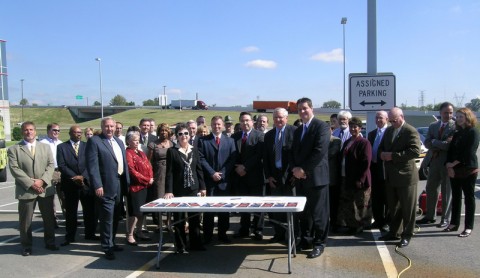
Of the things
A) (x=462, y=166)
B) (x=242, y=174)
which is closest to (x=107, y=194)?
(x=242, y=174)

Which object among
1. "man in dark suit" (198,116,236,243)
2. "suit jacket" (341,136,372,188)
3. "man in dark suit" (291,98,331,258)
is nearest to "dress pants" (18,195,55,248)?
"man in dark suit" (198,116,236,243)

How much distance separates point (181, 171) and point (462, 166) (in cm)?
430

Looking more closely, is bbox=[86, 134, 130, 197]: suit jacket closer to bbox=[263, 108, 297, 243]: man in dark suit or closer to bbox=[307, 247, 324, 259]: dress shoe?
bbox=[263, 108, 297, 243]: man in dark suit

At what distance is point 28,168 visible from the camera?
247 inches

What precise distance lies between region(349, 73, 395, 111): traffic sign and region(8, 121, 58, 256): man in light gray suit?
5142 millimetres

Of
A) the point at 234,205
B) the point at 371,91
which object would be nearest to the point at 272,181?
the point at 234,205

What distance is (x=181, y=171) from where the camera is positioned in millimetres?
6238

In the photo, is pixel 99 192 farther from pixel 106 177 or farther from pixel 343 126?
pixel 343 126

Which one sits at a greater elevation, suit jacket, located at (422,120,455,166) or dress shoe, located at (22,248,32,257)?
suit jacket, located at (422,120,455,166)

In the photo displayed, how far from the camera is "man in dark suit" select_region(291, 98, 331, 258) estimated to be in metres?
5.73

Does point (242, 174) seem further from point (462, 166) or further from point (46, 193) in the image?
point (462, 166)

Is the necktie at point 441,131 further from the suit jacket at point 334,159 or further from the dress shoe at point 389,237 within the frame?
the dress shoe at point 389,237

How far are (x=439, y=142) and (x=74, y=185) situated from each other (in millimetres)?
6045

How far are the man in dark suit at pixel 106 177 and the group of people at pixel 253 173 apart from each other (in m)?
0.01
